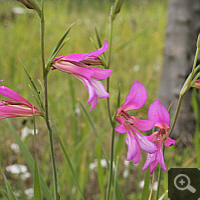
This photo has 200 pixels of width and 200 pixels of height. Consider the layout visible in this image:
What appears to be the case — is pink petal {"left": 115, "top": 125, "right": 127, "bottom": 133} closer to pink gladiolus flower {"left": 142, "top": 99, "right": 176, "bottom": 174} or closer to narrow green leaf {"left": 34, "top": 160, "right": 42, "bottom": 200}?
pink gladiolus flower {"left": 142, "top": 99, "right": 176, "bottom": 174}

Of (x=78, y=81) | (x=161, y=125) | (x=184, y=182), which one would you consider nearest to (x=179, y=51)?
(x=78, y=81)

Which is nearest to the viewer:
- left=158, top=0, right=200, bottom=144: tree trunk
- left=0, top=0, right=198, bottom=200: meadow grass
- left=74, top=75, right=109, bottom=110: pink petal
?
left=74, top=75, right=109, bottom=110: pink petal

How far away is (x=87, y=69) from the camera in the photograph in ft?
1.75

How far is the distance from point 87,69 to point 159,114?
156 mm

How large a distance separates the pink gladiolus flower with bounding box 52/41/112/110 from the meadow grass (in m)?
0.13

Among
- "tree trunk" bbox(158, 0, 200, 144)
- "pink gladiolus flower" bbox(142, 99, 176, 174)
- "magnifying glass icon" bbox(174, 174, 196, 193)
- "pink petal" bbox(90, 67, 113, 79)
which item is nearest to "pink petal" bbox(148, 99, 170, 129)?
"pink gladiolus flower" bbox(142, 99, 176, 174)

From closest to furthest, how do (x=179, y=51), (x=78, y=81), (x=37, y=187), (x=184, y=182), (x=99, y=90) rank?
1. (x=99, y=90)
2. (x=37, y=187)
3. (x=184, y=182)
4. (x=179, y=51)
5. (x=78, y=81)

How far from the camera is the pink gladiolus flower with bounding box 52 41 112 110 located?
51cm

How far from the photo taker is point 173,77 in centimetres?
179

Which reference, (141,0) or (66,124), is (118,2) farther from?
(141,0)

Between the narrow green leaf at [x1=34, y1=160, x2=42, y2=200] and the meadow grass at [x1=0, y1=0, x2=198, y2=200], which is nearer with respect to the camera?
the narrow green leaf at [x1=34, y1=160, x2=42, y2=200]

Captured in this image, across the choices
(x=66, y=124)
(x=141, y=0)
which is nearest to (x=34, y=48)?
(x=66, y=124)

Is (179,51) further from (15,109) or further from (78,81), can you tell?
(15,109)

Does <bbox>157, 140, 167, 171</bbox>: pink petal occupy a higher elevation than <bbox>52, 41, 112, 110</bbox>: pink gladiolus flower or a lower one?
lower
